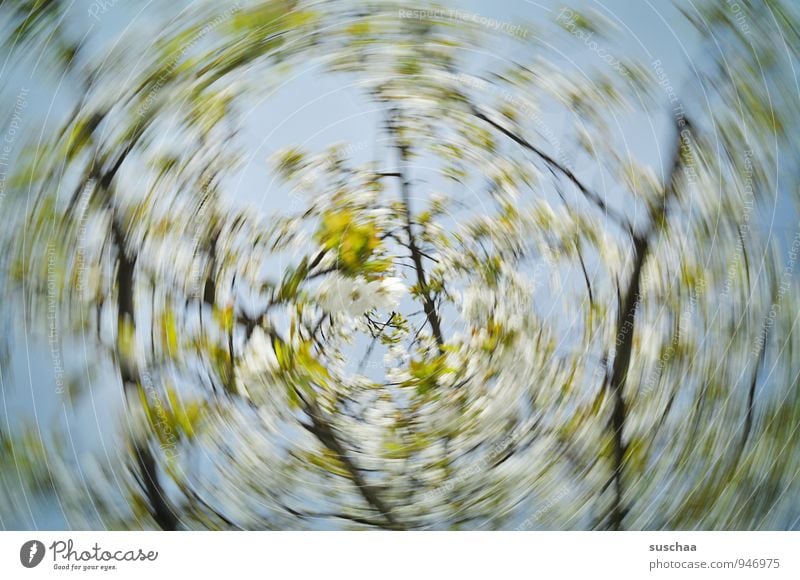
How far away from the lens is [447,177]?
67 cm

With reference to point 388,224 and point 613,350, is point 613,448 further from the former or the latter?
point 388,224

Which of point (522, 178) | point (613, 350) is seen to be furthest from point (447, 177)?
point (613, 350)

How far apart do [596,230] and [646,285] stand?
0.10 metres
